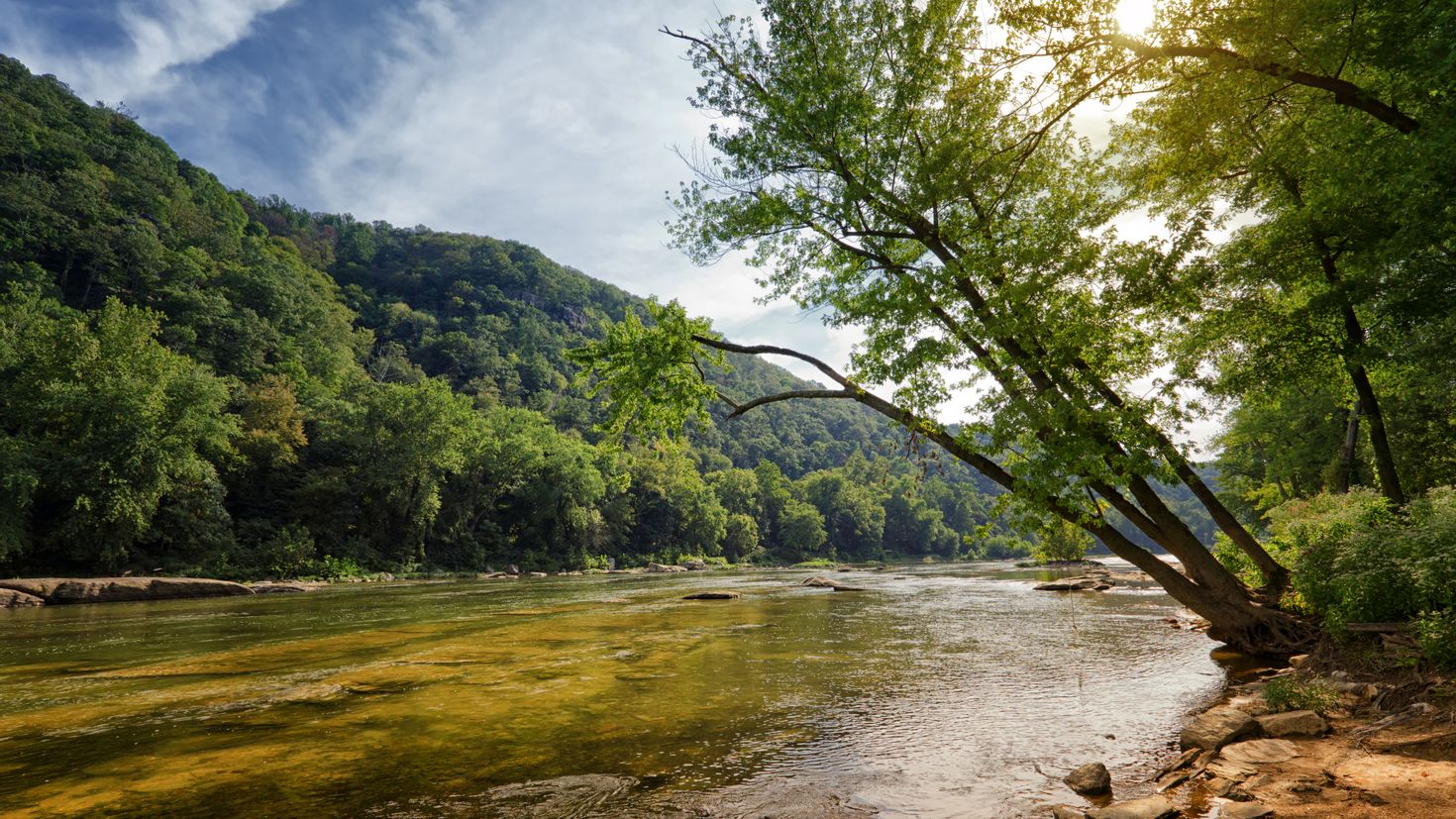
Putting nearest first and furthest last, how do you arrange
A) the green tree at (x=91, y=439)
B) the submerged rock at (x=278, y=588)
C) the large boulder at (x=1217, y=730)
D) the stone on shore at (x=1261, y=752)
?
the stone on shore at (x=1261, y=752) < the large boulder at (x=1217, y=730) < the submerged rock at (x=278, y=588) < the green tree at (x=91, y=439)

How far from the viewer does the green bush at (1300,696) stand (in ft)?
21.0

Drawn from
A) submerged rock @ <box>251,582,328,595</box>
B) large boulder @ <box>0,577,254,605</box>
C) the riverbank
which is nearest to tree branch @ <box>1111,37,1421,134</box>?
the riverbank

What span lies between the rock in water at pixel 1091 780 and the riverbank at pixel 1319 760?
14cm

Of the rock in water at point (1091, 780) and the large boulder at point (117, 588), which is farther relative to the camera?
the large boulder at point (117, 588)

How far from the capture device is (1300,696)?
6.53 metres

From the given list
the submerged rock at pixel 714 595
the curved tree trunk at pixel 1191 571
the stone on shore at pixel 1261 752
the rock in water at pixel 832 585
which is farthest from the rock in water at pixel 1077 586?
the stone on shore at pixel 1261 752

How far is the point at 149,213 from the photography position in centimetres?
7925

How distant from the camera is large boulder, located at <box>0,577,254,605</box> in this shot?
1069 inches

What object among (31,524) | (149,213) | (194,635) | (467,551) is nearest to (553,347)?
(149,213)

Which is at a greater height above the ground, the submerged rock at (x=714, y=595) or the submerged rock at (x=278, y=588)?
the submerged rock at (x=714, y=595)

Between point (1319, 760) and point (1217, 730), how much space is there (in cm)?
86

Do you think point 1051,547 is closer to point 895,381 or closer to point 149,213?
point 895,381

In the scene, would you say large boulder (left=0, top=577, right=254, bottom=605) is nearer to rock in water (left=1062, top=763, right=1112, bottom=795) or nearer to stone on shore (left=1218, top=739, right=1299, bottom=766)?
rock in water (left=1062, top=763, right=1112, bottom=795)

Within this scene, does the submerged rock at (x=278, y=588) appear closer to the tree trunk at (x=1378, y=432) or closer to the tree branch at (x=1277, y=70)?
the tree branch at (x=1277, y=70)
